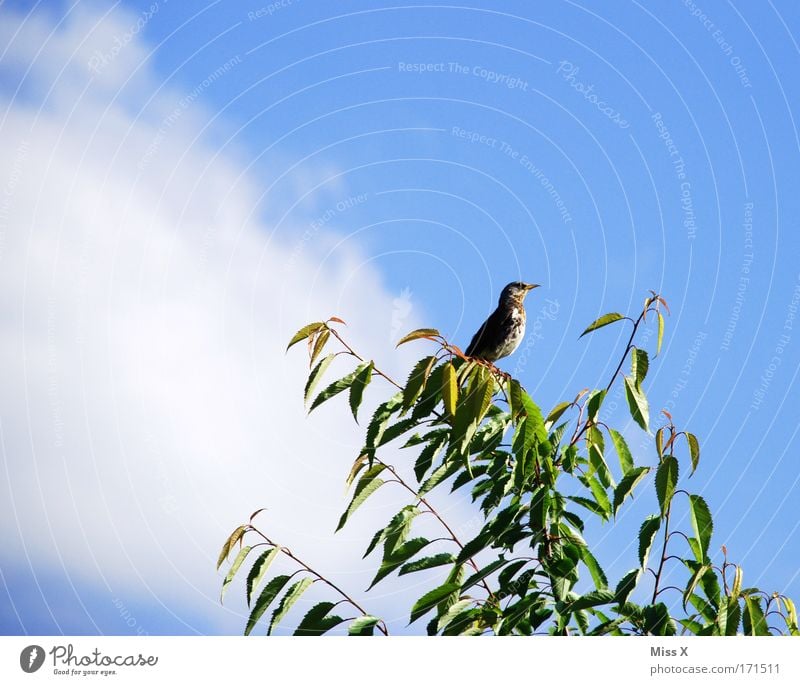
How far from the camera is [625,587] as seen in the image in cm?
598

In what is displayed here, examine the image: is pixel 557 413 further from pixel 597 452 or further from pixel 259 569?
pixel 259 569

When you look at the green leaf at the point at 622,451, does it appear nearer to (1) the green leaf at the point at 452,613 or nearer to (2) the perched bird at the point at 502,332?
(1) the green leaf at the point at 452,613

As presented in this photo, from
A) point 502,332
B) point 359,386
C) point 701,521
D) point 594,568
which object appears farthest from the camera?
point 502,332

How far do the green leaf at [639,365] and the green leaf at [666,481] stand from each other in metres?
0.47

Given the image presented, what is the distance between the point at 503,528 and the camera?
608 centimetres

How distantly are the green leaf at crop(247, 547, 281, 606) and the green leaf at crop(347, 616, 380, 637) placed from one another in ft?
1.86

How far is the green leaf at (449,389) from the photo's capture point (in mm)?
5445

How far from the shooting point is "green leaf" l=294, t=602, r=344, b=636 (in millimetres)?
6129

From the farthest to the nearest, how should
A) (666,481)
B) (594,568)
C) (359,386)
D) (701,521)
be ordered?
1. (594,568)
2. (359,386)
3. (701,521)
4. (666,481)

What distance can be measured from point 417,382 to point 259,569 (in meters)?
1.40
